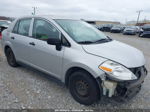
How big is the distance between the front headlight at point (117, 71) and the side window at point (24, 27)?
232 cm

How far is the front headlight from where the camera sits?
1.97 metres

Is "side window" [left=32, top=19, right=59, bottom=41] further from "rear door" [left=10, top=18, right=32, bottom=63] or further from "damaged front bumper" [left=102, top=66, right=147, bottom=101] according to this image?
"damaged front bumper" [left=102, top=66, right=147, bottom=101]

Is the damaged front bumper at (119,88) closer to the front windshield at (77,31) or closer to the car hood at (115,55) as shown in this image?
the car hood at (115,55)

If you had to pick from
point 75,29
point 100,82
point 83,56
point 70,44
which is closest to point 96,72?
point 100,82

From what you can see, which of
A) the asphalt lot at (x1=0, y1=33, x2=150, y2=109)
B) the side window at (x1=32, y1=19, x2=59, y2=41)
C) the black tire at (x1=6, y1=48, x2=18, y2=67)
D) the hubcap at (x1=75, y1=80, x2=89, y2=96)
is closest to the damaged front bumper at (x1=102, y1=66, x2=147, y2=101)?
the asphalt lot at (x1=0, y1=33, x2=150, y2=109)

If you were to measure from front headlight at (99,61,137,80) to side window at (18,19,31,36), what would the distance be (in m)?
2.32

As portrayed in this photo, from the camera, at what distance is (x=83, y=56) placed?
2250mm

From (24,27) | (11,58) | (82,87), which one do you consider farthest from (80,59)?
(11,58)

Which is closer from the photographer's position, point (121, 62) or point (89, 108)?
point (121, 62)

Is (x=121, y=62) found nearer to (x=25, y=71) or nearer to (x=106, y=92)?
(x=106, y=92)

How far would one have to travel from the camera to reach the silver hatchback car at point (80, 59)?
2.04m

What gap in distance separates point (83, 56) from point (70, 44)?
39 cm

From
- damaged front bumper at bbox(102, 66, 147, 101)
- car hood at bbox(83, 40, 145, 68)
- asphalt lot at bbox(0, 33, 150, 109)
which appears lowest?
asphalt lot at bbox(0, 33, 150, 109)

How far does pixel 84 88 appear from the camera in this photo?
93.9 inches
